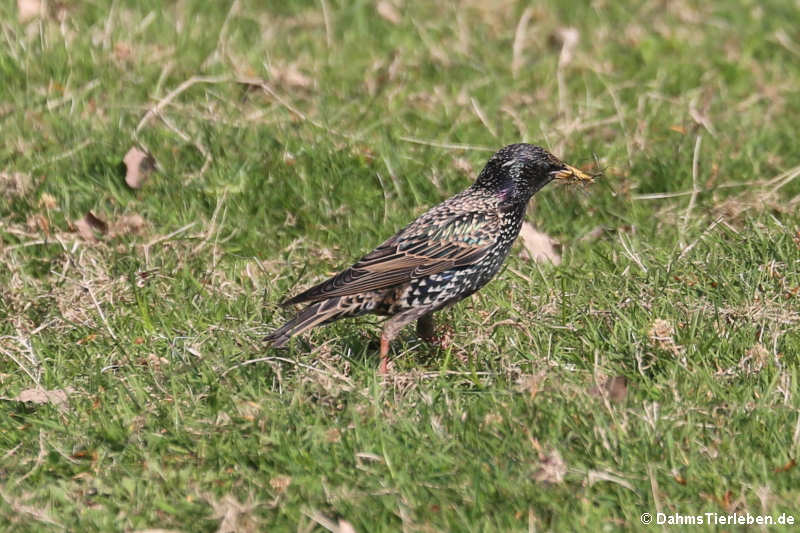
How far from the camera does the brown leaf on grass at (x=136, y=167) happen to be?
7703 millimetres

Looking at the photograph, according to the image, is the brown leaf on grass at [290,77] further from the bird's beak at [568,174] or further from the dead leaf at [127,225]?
the bird's beak at [568,174]

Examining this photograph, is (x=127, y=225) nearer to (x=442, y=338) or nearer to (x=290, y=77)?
(x=290, y=77)

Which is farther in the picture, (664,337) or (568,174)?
(568,174)

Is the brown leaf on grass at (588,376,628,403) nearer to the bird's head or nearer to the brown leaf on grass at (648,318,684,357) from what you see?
the brown leaf on grass at (648,318,684,357)

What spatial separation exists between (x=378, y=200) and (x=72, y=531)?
134 inches

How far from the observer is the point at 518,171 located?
633cm

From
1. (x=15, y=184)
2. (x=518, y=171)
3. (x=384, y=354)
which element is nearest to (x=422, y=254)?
(x=384, y=354)

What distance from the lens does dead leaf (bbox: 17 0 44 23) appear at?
30.9ft

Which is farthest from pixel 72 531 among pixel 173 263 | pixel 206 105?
pixel 206 105

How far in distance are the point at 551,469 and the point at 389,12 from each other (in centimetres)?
598

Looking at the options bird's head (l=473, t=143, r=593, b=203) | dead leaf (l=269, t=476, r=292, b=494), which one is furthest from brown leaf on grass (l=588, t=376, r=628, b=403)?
dead leaf (l=269, t=476, r=292, b=494)

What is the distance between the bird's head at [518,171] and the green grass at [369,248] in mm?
582

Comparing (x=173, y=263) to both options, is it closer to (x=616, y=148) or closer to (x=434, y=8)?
Answer: (x=616, y=148)

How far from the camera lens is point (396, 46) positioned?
9664 mm
